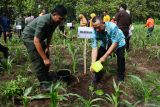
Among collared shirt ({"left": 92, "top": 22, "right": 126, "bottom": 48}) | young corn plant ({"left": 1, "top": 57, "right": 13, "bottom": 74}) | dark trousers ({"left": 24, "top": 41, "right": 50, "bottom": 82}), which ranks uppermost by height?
collared shirt ({"left": 92, "top": 22, "right": 126, "bottom": 48})

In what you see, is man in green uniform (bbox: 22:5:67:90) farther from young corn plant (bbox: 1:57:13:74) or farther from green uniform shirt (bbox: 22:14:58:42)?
young corn plant (bbox: 1:57:13:74)

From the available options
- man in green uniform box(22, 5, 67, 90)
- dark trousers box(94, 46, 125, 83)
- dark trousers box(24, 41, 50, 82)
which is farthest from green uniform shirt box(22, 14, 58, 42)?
dark trousers box(94, 46, 125, 83)

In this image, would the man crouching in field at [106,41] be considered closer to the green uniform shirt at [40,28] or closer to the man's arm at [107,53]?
the man's arm at [107,53]

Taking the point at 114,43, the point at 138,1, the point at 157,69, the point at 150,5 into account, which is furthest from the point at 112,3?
the point at 114,43

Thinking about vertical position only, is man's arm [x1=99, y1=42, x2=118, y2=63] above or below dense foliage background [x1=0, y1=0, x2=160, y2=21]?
above

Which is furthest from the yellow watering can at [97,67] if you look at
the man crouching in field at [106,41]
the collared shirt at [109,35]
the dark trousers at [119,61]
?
the dark trousers at [119,61]

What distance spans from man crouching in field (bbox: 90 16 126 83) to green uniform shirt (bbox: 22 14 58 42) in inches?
27.3

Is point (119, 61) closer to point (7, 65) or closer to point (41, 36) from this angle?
point (41, 36)

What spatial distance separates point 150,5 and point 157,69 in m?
48.1

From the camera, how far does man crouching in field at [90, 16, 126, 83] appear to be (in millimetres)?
5750

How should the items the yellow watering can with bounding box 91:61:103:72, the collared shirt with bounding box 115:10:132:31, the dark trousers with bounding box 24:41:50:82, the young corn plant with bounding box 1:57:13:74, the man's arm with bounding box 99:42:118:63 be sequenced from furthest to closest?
the collared shirt with bounding box 115:10:132:31 → the young corn plant with bounding box 1:57:13:74 → the dark trousers with bounding box 24:41:50:82 → the man's arm with bounding box 99:42:118:63 → the yellow watering can with bounding box 91:61:103:72

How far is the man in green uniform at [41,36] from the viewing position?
5477mm

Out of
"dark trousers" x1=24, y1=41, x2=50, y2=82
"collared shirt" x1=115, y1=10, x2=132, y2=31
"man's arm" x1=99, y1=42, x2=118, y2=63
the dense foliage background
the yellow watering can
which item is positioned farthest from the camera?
the dense foliage background

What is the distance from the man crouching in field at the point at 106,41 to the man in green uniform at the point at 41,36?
0.61 meters
